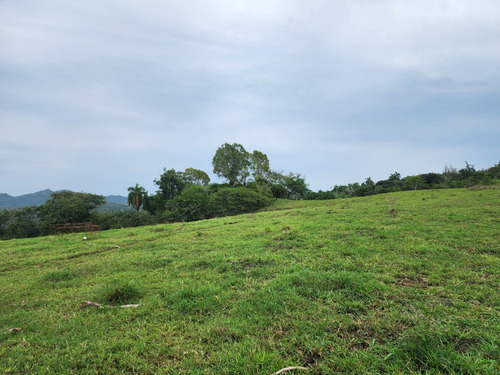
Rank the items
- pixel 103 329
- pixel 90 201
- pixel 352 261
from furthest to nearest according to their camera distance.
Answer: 1. pixel 90 201
2. pixel 352 261
3. pixel 103 329

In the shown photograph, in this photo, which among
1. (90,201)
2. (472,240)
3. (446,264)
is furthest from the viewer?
(90,201)

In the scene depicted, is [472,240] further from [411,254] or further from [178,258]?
[178,258]

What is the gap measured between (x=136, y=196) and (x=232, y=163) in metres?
26.6

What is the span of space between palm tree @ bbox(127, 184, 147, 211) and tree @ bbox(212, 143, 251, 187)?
20571mm

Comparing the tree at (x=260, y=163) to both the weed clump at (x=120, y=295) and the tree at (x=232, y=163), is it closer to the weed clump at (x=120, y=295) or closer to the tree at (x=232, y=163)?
the tree at (x=232, y=163)

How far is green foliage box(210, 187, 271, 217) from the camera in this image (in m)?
43.8

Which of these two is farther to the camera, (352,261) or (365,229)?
(365,229)

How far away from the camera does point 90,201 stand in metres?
47.5

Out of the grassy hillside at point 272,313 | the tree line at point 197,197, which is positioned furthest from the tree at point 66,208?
the grassy hillside at point 272,313

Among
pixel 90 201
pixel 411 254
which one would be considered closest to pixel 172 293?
pixel 411 254

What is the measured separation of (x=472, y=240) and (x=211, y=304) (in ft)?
29.0

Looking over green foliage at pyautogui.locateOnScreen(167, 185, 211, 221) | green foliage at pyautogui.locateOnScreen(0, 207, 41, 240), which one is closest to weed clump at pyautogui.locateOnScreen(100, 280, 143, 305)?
green foliage at pyautogui.locateOnScreen(167, 185, 211, 221)

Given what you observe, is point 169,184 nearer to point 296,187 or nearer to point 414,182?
point 296,187

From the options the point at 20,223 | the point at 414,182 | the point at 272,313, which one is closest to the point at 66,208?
the point at 20,223
